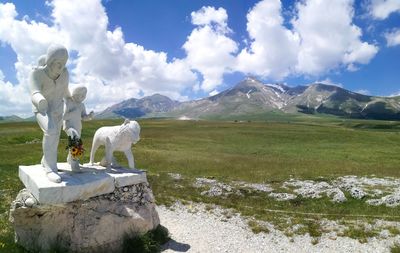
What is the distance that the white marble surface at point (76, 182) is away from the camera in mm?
14242

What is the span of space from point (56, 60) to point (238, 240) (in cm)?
1210

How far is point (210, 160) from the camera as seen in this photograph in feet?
168

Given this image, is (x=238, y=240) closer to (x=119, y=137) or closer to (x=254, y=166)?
(x=119, y=137)

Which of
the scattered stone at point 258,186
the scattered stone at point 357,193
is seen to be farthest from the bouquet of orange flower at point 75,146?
the scattered stone at point 357,193

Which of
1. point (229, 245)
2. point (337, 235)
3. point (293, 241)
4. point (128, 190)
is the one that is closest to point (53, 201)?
point (128, 190)

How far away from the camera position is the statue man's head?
14.9m

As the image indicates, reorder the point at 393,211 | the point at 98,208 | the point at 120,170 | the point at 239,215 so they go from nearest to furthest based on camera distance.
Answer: the point at 98,208 → the point at 120,170 → the point at 239,215 → the point at 393,211

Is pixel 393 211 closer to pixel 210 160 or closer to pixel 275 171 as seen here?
pixel 275 171

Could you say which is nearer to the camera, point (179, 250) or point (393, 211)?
point (179, 250)

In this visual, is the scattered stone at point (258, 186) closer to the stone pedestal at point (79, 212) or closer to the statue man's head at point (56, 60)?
the stone pedestal at point (79, 212)

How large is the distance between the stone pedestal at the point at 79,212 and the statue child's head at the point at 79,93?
124 inches

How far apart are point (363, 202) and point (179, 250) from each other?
16.9 m

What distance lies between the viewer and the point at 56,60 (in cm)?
1499

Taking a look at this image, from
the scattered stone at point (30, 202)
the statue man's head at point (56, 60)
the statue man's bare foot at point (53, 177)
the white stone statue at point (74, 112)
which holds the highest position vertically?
the statue man's head at point (56, 60)
